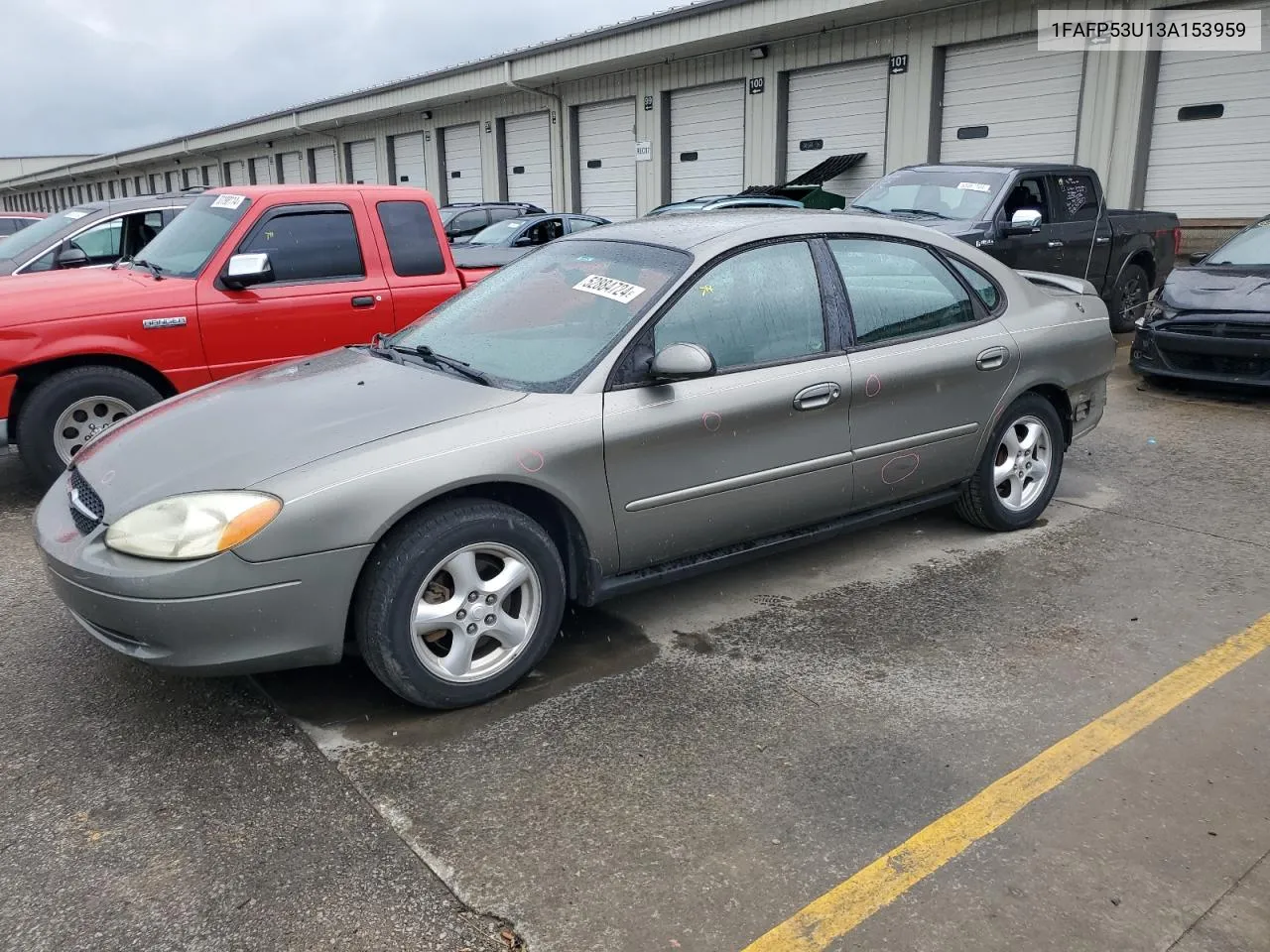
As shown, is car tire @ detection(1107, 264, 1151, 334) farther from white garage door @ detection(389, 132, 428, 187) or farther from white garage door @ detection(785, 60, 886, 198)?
white garage door @ detection(389, 132, 428, 187)

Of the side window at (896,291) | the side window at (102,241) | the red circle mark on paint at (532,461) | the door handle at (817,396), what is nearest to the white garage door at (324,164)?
the side window at (102,241)

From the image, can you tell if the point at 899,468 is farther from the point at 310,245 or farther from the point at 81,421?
the point at 81,421

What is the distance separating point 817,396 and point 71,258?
278 inches

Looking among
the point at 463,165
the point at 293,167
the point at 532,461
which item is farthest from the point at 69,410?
the point at 293,167

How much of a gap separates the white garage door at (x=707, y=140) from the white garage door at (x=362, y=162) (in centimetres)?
1264

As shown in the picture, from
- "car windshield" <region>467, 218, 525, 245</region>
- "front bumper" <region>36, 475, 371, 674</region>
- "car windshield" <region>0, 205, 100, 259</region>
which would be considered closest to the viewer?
"front bumper" <region>36, 475, 371, 674</region>

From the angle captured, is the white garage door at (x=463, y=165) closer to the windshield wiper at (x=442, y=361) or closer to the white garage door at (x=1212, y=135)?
the white garage door at (x=1212, y=135)

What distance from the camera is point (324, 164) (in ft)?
103

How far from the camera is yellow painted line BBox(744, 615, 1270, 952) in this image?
231 cm

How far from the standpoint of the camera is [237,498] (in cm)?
292

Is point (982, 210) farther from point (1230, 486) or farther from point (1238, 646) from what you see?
point (1238, 646)

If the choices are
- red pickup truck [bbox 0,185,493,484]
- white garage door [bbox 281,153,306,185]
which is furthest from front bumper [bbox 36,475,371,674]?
white garage door [bbox 281,153,306,185]

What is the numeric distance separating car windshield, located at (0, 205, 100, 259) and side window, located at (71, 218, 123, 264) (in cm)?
22

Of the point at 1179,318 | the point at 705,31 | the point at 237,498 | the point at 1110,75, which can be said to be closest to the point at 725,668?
the point at 237,498
